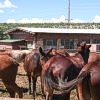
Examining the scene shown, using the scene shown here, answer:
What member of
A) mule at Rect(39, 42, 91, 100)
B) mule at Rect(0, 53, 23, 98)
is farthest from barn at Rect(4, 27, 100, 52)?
mule at Rect(39, 42, 91, 100)

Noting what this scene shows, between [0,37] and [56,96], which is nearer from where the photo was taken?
[56,96]

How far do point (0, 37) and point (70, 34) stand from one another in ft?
64.4

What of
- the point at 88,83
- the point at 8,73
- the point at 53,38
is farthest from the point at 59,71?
the point at 53,38

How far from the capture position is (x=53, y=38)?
3459 cm

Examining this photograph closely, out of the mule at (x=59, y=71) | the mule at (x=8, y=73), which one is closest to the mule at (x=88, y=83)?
the mule at (x=59, y=71)

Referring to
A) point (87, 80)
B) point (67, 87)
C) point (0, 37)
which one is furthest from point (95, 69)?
point (0, 37)

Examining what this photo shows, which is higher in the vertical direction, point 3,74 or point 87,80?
point 87,80

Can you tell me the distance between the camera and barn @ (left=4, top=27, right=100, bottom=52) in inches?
1320

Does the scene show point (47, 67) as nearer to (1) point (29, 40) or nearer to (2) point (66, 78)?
(2) point (66, 78)

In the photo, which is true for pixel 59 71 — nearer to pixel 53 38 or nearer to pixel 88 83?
pixel 88 83

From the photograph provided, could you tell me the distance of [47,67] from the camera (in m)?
6.84

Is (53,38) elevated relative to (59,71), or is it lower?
lower

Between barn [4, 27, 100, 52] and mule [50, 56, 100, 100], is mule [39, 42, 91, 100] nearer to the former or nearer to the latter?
mule [50, 56, 100, 100]

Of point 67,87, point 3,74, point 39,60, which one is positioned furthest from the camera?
point 39,60
